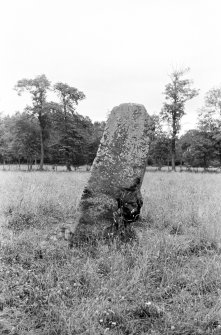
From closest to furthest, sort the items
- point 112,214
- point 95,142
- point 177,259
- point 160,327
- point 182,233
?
point 160,327 → point 177,259 → point 112,214 → point 182,233 → point 95,142

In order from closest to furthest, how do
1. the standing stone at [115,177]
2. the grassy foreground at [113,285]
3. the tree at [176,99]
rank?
1. the grassy foreground at [113,285]
2. the standing stone at [115,177]
3. the tree at [176,99]

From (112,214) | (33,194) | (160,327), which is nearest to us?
(160,327)

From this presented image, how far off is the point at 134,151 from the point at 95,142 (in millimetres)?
38310

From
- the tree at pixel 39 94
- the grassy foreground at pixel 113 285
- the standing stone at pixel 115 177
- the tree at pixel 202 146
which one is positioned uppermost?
the tree at pixel 39 94

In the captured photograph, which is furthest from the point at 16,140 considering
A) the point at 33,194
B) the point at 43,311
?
the point at 43,311

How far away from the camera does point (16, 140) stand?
38.8 m

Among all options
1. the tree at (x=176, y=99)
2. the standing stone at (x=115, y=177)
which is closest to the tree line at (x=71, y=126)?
the tree at (x=176, y=99)

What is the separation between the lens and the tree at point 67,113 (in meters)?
37.5

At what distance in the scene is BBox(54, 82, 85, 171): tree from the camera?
37.5m

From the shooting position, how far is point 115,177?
4734 millimetres

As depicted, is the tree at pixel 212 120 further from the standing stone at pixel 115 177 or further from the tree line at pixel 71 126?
the standing stone at pixel 115 177

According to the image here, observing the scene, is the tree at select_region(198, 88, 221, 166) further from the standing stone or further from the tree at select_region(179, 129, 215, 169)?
the standing stone

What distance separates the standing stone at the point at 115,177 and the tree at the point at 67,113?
107 ft

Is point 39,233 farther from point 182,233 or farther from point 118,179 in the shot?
point 182,233
